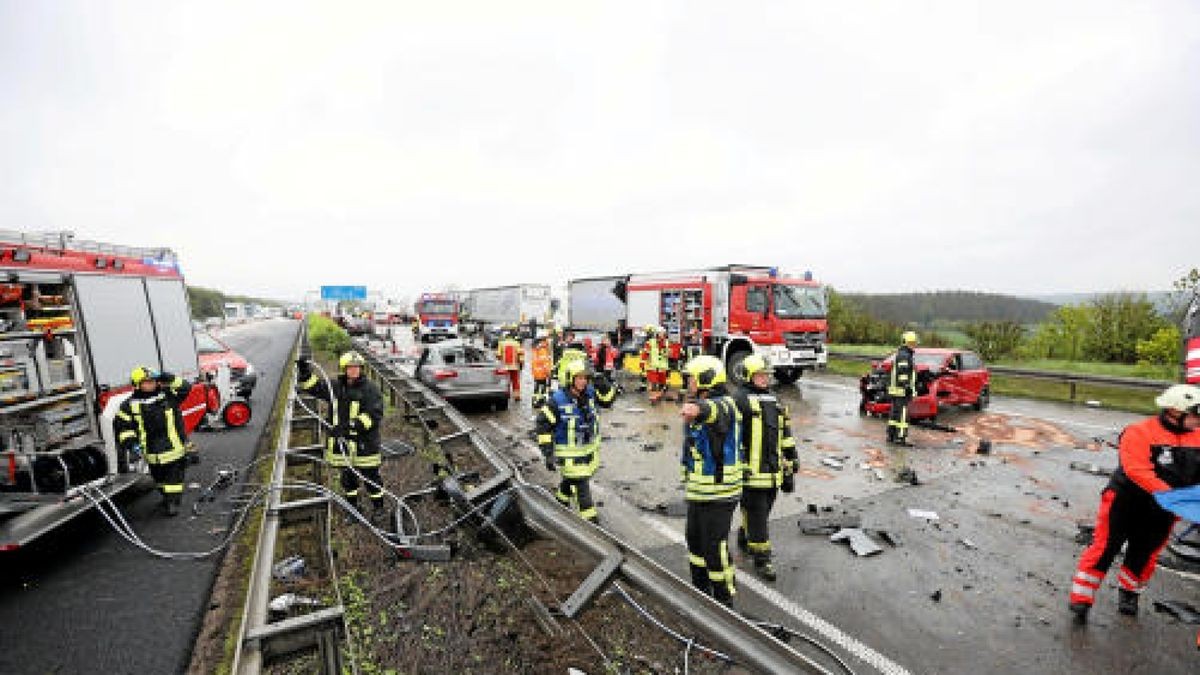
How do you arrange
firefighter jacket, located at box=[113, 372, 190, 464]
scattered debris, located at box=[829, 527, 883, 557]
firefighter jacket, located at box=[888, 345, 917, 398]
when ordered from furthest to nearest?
firefighter jacket, located at box=[888, 345, 917, 398] → firefighter jacket, located at box=[113, 372, 190, 464] → scattered debris, located at box=[829, 527, 883, 557]

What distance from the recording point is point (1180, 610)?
3.98 meters

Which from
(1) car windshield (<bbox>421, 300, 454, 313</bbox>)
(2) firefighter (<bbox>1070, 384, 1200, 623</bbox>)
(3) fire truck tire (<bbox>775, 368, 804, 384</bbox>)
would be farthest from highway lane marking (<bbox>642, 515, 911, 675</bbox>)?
(1) car windshield (<bbox>421, 300, 454, 313</bbox>)

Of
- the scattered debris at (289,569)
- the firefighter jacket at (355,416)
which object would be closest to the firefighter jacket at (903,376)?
the firefighter jacket at (355,416)

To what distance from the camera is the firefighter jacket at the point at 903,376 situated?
840cm

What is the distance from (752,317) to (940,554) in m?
9.14

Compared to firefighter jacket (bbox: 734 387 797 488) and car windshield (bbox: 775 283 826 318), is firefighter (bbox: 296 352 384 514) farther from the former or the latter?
car windshield (bbox: 775 283 826 318)

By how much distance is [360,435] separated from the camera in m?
5.06

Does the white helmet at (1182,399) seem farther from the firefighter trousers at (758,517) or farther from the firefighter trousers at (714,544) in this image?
the firefighter trousers at (714,544)

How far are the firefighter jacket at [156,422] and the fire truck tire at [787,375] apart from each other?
1261 cm

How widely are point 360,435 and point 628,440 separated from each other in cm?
481

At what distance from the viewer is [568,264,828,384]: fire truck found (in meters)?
13.7

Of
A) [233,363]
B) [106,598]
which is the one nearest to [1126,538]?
[106,598]

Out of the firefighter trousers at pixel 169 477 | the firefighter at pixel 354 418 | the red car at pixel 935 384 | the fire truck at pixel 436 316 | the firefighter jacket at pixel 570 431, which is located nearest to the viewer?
the firefighter jacket at pixel 570 431

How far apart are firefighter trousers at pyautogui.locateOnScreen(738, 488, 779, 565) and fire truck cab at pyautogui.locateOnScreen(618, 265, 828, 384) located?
8.89 metres
